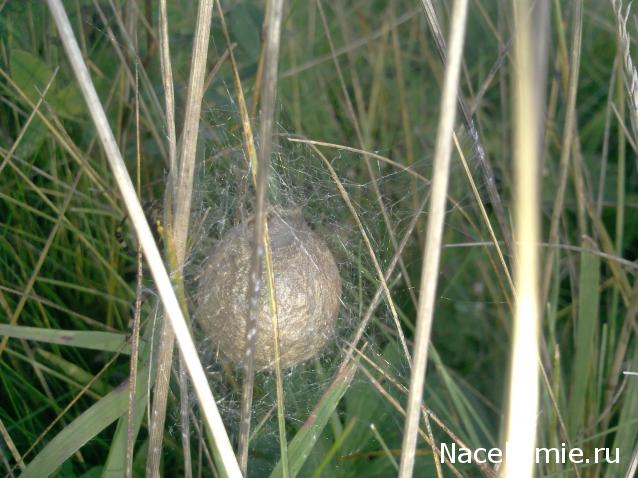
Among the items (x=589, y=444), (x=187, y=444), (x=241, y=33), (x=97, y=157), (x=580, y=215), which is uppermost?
(x=241, y=33)

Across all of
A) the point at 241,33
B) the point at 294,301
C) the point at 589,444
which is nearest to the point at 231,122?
the point at 241,33

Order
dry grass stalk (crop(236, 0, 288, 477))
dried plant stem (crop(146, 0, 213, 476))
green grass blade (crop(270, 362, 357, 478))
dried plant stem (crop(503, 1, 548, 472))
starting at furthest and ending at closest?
green grass blade (crop(270, 362, 357, 478))
dried plant stem (crop(146, 0, 213, 476))
dry grass stalk (crop(236, 0, 288, 477))
dried plant stem (crop(503, 1, 548, 472))

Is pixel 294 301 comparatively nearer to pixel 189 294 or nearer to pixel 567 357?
pixel 189 294

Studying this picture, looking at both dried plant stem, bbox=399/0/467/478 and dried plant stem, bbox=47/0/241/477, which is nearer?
dried plant stem, bbox=399/0/467/478

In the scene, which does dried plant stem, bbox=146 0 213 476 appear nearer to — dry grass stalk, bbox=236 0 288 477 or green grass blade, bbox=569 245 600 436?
dry grass stalk, bbox=236 0 288 477

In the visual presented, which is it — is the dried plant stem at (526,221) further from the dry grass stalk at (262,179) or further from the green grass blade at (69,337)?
the green grass blade at (69,337)

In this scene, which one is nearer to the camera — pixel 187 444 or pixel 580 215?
pixel 187 444

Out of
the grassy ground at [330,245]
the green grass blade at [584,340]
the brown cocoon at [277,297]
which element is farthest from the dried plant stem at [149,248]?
the green grass blade at [584,340]

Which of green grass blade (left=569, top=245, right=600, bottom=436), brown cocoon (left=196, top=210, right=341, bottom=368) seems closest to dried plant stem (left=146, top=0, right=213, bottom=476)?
brown cocoon (left=196, top=210, right=341, bottom=368)
